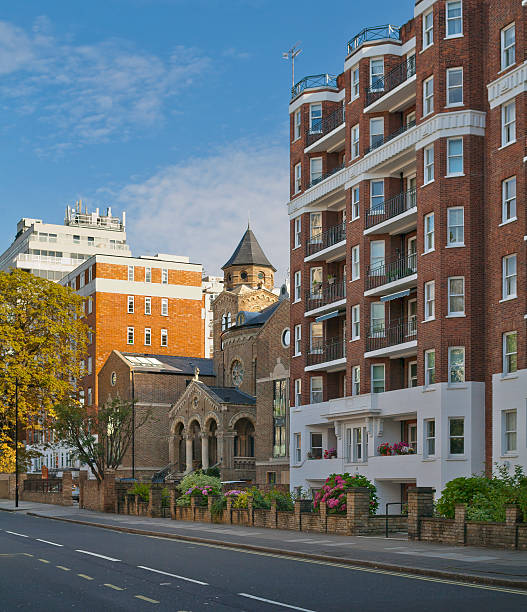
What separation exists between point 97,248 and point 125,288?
161 ft

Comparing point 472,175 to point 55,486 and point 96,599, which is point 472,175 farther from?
point 55,486

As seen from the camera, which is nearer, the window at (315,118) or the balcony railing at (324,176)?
the balcony railing at (324,176)

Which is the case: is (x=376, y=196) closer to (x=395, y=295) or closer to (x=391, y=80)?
(x=391, y=80)

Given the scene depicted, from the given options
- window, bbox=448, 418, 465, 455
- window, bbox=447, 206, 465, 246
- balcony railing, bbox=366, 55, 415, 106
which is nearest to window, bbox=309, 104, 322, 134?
balcony railing, bbox=366, 55, 415, 106

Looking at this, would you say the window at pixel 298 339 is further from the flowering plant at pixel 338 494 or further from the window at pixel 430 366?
the flowering plant at pixel 338 494

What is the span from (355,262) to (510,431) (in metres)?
14.3

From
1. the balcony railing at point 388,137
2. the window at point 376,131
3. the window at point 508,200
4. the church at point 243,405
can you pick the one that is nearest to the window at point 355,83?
the window at point 376,131

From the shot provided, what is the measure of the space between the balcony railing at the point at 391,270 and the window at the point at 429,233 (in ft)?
8.67

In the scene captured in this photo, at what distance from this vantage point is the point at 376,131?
46.9 m

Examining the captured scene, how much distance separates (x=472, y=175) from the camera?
130ft

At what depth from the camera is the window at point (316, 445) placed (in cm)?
5206

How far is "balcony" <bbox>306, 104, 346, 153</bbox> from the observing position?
50678 millimetres

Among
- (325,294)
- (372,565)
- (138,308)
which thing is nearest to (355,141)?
(325,294)

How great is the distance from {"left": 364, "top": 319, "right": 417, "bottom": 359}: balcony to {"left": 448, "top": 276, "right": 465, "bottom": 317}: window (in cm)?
317
